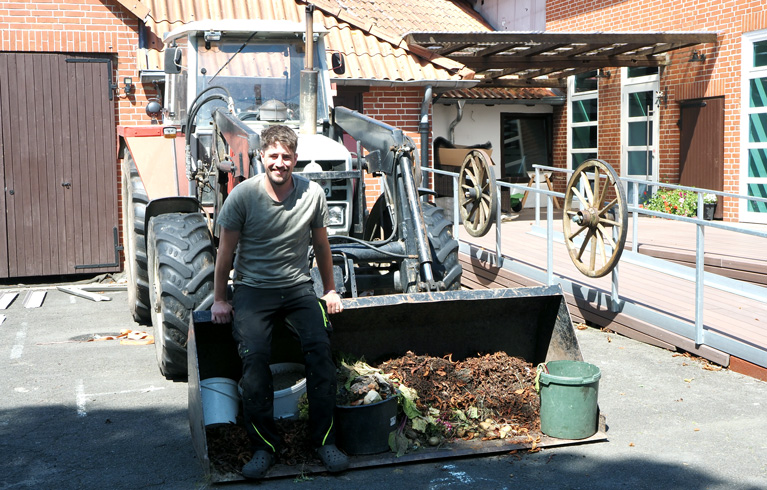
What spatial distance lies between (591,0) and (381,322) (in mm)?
12357

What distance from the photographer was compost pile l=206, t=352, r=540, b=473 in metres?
4.36

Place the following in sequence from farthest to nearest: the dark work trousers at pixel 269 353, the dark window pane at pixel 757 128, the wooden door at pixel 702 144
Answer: the wooden door at pixel 702 144, the dark window pane at pixel 757 128, the dark work trousers at pixel 269 353

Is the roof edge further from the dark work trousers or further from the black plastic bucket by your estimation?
the black plastic bucket

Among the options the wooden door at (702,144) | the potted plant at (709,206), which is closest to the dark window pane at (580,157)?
the wooden door at (702,144)

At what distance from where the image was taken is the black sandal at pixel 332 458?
4172mm

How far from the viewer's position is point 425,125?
39.1 feet

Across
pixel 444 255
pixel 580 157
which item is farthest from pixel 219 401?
pixel 580 157

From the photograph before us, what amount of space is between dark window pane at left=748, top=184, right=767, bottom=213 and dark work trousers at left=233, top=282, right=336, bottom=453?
9.80 meters

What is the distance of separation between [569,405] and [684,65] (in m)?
10.2

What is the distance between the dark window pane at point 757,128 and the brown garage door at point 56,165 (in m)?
8.78

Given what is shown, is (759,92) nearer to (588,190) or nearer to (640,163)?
(640,163)

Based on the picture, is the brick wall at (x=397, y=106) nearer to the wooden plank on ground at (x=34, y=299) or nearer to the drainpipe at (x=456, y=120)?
the drainpipe at (x=456, y=120)

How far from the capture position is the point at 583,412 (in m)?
4.52

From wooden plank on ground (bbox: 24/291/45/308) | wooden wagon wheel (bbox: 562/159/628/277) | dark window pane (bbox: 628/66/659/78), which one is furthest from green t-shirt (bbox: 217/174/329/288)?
dark window pane (bbox: 628/66/659/78)
